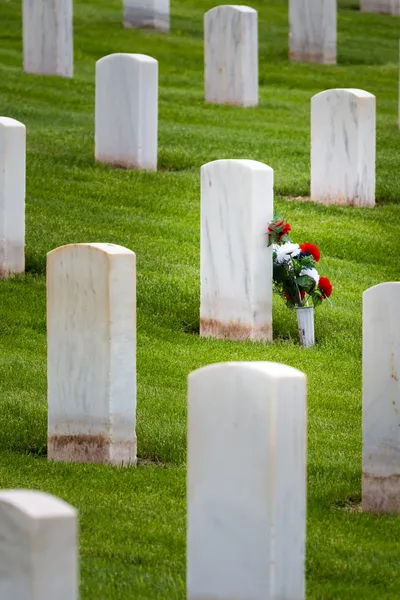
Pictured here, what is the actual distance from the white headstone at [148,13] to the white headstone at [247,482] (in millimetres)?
16721

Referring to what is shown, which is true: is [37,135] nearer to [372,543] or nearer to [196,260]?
[196,260]

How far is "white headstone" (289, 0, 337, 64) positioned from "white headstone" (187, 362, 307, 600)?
1539 centimetres

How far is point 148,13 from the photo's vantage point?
21188 mm

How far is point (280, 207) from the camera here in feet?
42.5

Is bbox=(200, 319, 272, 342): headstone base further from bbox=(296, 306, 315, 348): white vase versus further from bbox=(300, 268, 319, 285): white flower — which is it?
bbox=(300, 268, 319, 285): white flower

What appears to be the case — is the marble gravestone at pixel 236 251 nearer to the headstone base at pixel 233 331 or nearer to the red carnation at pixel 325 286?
the headstone base at pixel 233 331

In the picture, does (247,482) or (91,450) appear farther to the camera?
(91,450)

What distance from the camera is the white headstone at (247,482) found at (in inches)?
190

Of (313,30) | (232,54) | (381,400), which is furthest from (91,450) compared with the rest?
(313,30)

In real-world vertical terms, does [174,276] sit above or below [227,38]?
below

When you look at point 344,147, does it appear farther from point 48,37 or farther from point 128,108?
point 48,37

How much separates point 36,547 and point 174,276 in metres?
7.18

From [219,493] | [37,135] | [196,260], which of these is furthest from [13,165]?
[219,493]

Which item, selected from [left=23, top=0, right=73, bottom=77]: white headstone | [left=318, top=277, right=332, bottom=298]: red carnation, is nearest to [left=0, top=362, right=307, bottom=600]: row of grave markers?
[left=318, top=277, right=332, bottom=298]: red carnation
